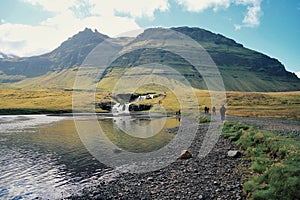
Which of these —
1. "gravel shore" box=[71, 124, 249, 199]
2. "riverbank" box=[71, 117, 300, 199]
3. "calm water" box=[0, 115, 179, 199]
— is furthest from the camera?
"calm water" box=[0, 115, 179, 199]

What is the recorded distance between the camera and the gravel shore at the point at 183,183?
17.3 meters

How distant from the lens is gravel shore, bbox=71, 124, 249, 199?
1734 cm

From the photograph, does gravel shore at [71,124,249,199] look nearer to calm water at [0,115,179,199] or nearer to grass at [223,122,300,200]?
grass at [223,122,300,200]

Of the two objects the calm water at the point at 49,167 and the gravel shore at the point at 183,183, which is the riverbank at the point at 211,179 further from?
the calm water at the point at 49,167

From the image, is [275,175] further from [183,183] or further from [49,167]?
[49,167]

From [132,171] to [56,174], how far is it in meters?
7.60

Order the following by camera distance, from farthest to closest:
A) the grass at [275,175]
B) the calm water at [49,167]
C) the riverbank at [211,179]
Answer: the calm water at [49,167] → the riverbank at [211,179] → the grass at [275,175]

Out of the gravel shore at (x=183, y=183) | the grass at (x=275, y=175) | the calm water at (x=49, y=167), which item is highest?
the grass at (x=275, y=175)

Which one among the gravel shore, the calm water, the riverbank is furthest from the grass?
the calm water

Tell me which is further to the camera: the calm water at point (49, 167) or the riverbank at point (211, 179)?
the calm water at point (49, 167)

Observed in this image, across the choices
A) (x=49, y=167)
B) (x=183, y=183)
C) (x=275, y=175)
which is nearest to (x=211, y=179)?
(x=183, y=183)

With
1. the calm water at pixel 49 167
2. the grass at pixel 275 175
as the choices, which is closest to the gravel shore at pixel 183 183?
the grass at pixel 275 175

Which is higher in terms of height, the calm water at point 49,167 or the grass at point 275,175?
the grass at point 275,175

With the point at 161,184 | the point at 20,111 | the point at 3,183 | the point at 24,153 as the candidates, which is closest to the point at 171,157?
the point at 161,184
